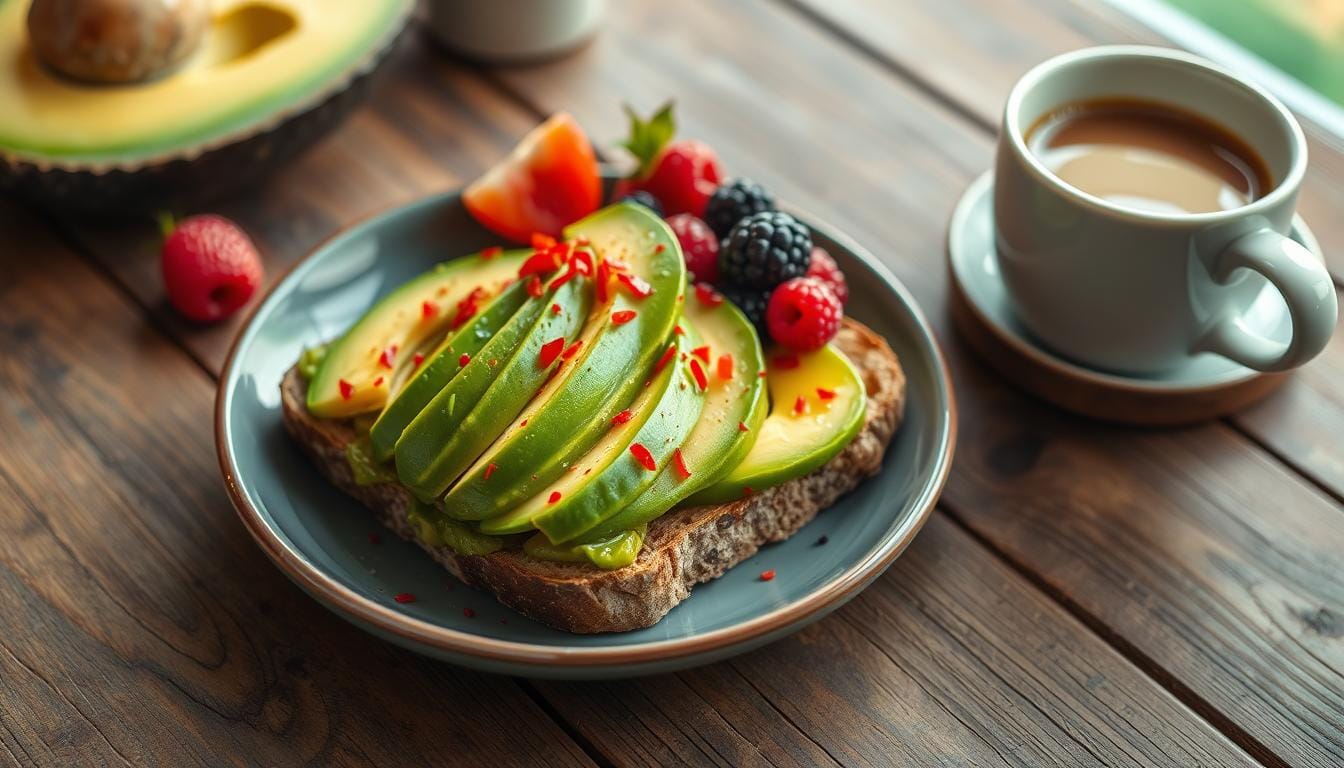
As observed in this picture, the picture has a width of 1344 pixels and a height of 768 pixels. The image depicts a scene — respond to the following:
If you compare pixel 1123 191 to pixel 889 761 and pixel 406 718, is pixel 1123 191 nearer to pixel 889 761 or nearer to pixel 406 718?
pixel 889 761

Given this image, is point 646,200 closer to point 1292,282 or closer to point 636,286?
point 636,286

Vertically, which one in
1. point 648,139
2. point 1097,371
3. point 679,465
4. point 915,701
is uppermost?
point 648,139

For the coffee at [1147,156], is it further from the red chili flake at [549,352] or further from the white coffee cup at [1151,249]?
the red chili flake at [549,352]

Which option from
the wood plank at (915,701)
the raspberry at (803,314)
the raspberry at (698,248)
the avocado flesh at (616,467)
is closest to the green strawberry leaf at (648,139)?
the raspberry at (698,248)

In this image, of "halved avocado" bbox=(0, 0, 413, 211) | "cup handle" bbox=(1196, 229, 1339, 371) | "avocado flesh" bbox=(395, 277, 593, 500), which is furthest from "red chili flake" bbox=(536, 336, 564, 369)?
"cup handle" bbox=(1196, 229, 1339, 371)

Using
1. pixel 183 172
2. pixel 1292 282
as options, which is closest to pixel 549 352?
pixel 183 172
